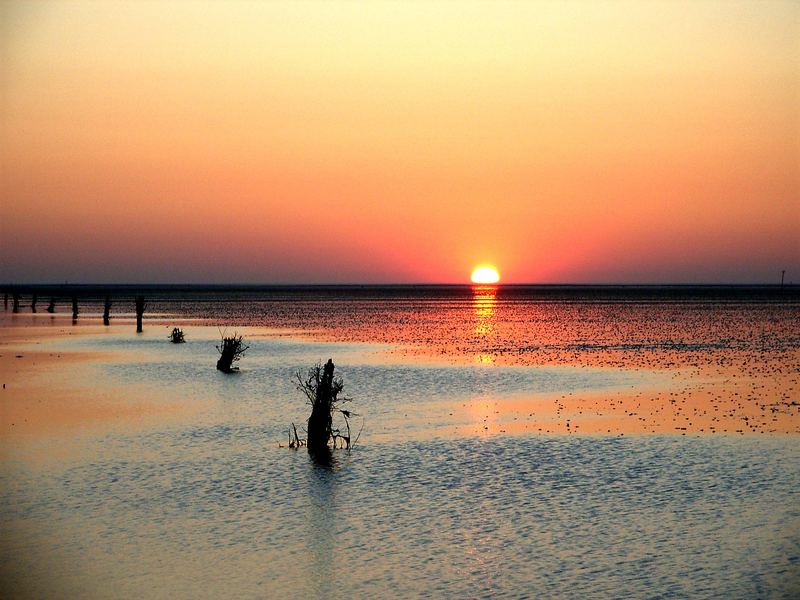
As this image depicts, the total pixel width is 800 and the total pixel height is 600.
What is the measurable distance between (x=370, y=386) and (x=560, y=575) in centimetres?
2468

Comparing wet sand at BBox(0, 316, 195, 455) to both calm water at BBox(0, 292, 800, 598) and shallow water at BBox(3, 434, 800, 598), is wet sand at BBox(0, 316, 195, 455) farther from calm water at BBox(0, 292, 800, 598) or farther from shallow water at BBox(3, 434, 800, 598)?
shallow water at BBox(3, 434, 800, 598)

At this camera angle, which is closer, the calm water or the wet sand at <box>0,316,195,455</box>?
the calm water

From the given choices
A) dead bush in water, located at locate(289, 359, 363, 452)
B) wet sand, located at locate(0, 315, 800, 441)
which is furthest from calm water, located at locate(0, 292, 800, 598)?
dead bush in water, located at locate(289, 359, 363, 452)

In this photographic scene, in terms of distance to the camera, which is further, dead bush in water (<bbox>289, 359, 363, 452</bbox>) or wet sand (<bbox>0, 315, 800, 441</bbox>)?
wet sand (<bbox>0, 315, 800, 441</bbox>)

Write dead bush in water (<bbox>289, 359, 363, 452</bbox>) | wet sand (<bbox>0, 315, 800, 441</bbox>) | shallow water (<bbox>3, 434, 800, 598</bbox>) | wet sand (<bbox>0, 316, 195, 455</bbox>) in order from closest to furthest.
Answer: shallow water (<bbox>3, 434, 800, 598</bbox>), dead bush in water (<bbox>289, 359, 363, 452</bbox>), wet sand (<bbox>0, 315, 800, 441</bbox>), wet sand (<bbox>0, 316, 195, 455</bbox>)

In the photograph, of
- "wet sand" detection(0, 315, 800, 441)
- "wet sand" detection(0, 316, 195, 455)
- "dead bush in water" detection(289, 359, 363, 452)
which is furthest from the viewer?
"wet sand" detection(0, 316, 195, 455)

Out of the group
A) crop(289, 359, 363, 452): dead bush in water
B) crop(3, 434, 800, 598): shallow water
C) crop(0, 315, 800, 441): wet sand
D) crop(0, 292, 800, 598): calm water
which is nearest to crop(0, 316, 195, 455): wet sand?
crop(0, 315, 800, 441): wet sand

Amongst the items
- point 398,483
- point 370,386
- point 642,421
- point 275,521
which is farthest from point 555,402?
point 275,521

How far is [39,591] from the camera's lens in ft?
43.3

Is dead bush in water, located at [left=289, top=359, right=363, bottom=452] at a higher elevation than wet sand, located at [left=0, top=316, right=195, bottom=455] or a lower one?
higher

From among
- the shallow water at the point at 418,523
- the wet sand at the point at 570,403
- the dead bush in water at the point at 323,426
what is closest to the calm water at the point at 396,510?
the shallow water at the point at 418,523

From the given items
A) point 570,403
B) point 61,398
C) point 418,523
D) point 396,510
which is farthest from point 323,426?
point 61,398

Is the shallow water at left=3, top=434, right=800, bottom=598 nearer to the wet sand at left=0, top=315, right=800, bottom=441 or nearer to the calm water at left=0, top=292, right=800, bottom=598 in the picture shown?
the calm water at left=0, top=292, right=800, bottom=598

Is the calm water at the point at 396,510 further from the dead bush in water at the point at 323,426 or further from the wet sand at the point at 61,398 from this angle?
the dead bush in water at the point at 323,426
